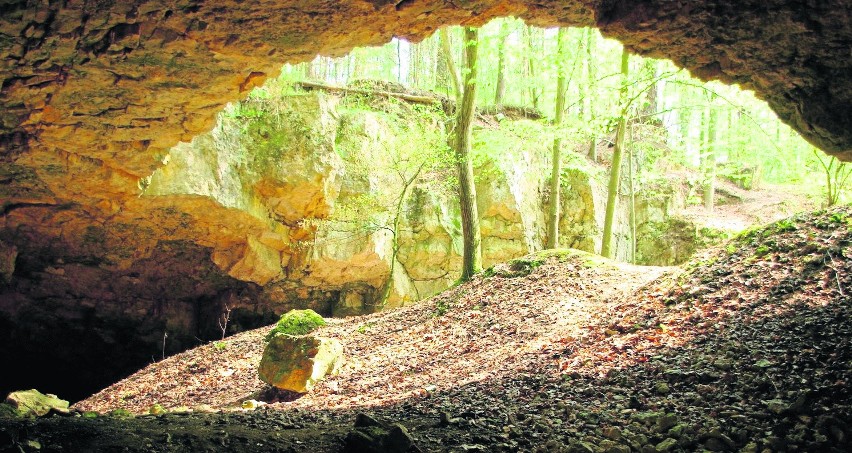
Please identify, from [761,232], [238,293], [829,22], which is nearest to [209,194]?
[238,293]

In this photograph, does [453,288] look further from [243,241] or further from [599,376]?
[243,241]

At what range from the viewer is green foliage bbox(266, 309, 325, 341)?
826 cm

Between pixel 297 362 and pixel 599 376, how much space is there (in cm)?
374

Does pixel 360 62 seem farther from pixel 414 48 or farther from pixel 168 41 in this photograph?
pixel 168 41

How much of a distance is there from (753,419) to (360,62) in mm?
19244

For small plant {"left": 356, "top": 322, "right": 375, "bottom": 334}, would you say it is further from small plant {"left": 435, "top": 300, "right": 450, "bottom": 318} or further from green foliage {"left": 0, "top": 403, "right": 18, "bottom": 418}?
green foliage {"left": 0, "top": 403, "right": 18, "bottom": 418}

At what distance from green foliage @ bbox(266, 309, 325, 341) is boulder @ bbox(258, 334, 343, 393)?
883 mm

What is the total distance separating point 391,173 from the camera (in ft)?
44.2

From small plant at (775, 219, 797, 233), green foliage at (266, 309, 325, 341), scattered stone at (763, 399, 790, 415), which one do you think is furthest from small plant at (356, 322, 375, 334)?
scattered stone at (763, 399, 790, 415)

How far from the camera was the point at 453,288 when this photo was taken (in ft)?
32.2

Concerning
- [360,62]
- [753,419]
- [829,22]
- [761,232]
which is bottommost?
[753,419]

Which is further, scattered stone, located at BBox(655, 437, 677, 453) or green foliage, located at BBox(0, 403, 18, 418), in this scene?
green foliage, located at BBox(0, 403, 18, 418)

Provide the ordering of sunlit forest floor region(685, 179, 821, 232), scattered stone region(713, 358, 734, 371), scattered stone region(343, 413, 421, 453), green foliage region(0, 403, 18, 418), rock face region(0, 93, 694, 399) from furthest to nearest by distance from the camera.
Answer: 1. sunlit forest floor region(685, 179, 821, 232)
2. rock face region(0, 93, 694, 399)
3. green foliage region(0, 403, 18, 418)
4. scattered stone region(713, 358, 734, 371)
5. scattered stone region(343, 413, 421, 453)

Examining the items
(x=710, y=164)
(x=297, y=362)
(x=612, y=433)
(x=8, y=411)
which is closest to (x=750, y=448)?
(x=612, y=433)
